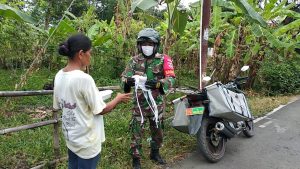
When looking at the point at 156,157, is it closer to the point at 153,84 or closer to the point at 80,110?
the point at 153,84

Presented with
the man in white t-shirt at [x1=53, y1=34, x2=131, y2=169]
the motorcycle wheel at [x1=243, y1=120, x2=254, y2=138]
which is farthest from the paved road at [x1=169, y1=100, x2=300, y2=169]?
the man in white t-shirt at [x1=53, y1=34, x2=131, y2=169]

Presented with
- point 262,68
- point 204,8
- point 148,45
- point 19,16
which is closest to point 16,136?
point 19,16

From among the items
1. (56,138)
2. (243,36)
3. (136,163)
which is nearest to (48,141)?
(56,138)

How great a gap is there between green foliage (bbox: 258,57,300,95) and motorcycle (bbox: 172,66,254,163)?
6823mm

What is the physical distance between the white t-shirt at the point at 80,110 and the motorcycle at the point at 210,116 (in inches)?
79.1

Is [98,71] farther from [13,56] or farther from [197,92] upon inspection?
[197,92]

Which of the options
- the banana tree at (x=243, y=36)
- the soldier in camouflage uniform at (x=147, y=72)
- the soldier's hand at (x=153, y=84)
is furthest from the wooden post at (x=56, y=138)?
the banana tree at (x=243, y=36)

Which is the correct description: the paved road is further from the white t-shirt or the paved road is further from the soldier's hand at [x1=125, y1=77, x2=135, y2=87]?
the white t-shirt

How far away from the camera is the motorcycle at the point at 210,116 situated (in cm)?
486

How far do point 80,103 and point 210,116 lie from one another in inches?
101

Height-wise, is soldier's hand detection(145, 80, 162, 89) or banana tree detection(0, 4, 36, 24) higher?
banana tree detection(0, 4, 36, 24)

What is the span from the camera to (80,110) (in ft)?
9.78

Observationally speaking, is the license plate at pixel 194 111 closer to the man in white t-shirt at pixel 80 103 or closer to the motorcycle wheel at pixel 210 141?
the motorcycle wheel at pixel 210 141

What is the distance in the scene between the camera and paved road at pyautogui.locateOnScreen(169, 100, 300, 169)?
16.5 ft
